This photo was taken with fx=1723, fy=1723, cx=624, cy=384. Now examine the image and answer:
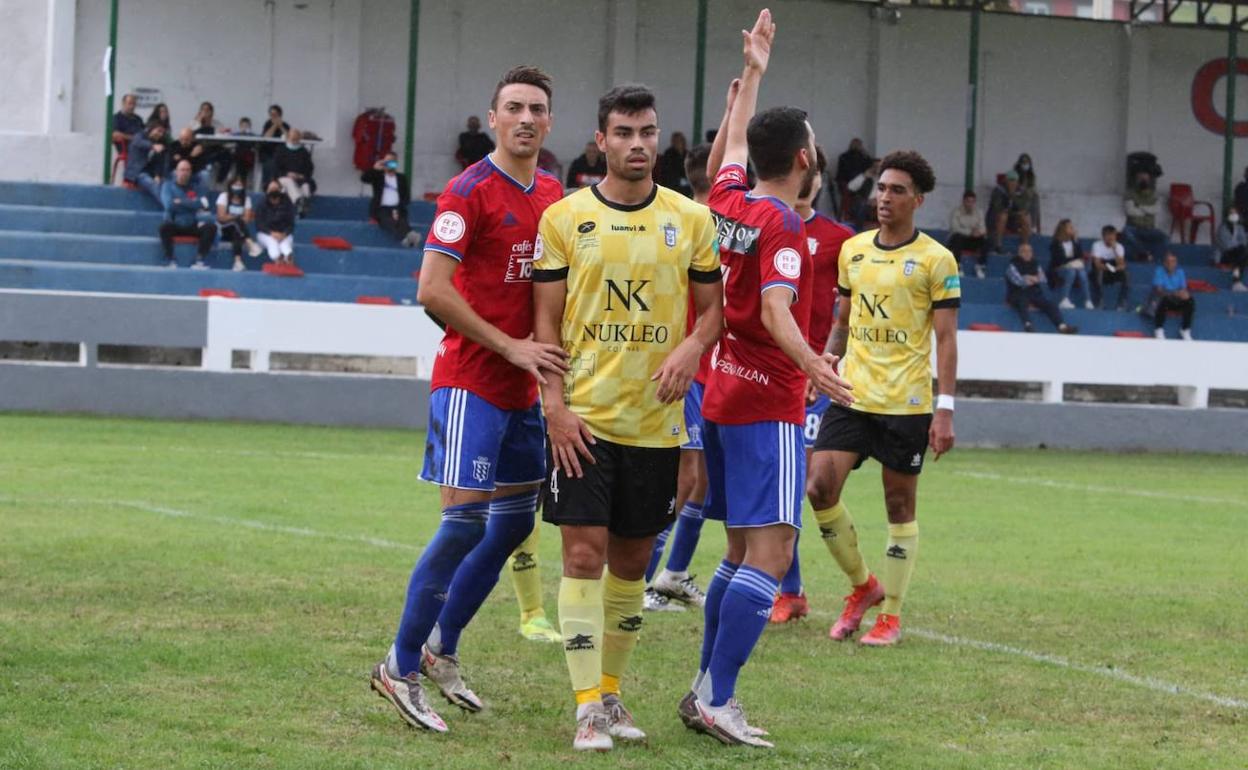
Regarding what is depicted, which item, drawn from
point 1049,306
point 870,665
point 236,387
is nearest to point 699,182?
point 870,665

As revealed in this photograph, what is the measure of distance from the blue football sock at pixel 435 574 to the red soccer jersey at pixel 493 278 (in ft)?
1.47

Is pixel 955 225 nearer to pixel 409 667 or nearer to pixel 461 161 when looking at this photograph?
pixel 461 161

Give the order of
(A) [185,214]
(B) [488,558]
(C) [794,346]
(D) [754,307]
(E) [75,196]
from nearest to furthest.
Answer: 1. (C) [794,346]
2. (D) [754,307]
3. (B) [488,558]
4. (A) [185,214]
5. (E) [75,196]

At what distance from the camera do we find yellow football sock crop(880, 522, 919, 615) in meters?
8.63

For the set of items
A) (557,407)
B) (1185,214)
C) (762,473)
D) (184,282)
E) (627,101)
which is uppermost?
(1185,214)

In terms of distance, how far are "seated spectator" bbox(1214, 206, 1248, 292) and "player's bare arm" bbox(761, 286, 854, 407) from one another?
2704 centimetres

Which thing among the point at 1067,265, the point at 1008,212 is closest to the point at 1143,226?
the point at 1008,212

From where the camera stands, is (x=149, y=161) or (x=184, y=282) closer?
(x=184, y=282)

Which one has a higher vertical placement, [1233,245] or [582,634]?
[1233,245]

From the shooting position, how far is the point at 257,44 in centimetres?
3069

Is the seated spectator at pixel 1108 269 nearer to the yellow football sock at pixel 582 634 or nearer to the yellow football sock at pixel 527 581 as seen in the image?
the yellow football sock at pixel 527 581

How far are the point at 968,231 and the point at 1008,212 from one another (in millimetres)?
1956

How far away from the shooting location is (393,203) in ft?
91.0

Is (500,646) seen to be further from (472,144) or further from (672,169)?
(472,144)
